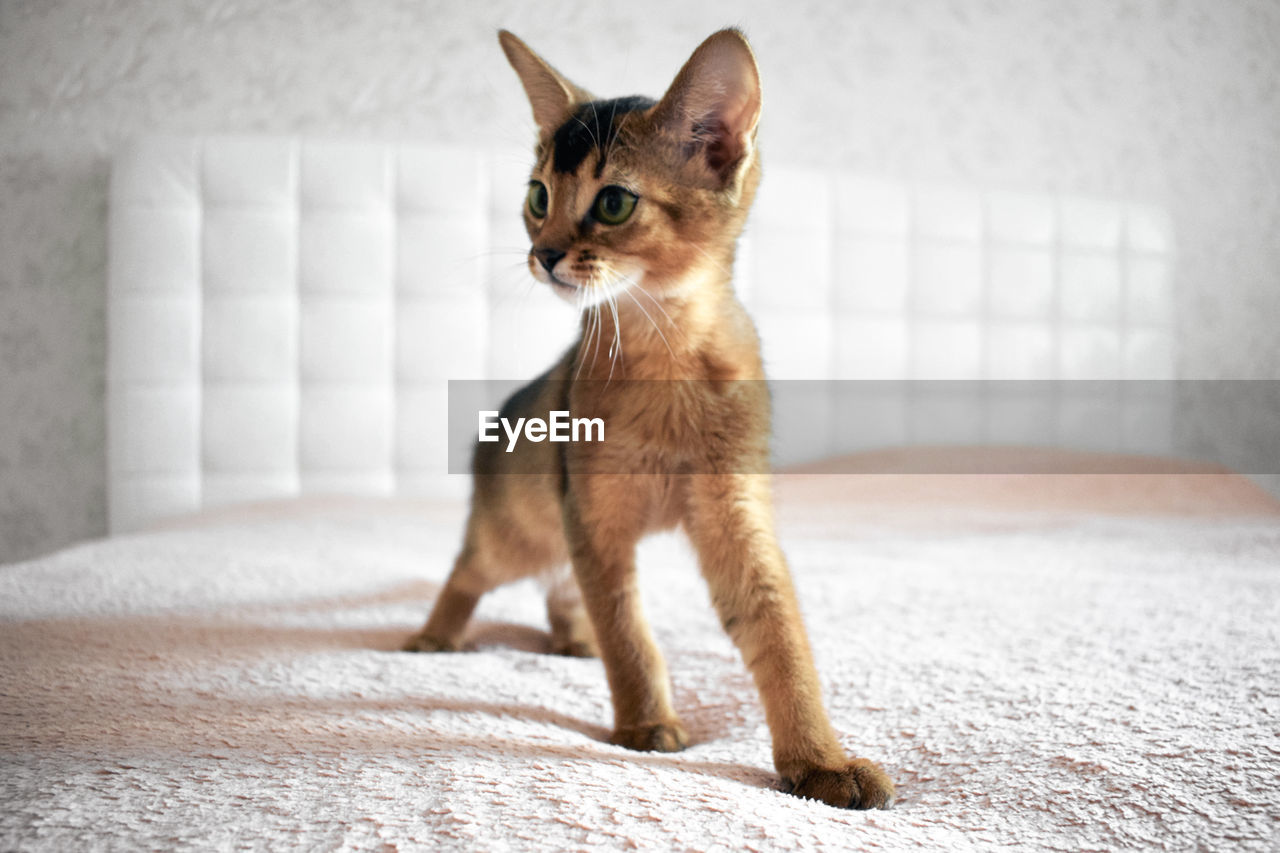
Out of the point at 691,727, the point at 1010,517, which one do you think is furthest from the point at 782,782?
the point at 1010,517

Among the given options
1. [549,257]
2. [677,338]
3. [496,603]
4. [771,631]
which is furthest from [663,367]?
[496,603]

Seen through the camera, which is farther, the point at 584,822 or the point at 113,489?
the point at 113,489

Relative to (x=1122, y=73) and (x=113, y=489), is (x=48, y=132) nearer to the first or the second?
(x=113, y=489)

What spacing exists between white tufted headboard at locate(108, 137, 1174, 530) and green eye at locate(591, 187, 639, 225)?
1226 mm

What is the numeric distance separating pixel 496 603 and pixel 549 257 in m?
0.69

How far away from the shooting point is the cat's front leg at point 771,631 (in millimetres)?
562

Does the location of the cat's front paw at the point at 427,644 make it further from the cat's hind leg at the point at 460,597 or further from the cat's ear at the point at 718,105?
the cat's ear at the point at 718,105

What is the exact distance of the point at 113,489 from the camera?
201cm

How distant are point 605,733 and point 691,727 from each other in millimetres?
91

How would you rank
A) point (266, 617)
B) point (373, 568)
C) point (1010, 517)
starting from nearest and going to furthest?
1. point (266, 617)
2. point (373, 568)
3. point (1010, 517)

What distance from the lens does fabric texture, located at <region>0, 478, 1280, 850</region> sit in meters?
0.44

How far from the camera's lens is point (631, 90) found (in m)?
2.39

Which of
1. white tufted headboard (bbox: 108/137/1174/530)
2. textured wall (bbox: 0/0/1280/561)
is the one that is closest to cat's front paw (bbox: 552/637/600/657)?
white tufted headboard (bbox: 108/137/1174/530)

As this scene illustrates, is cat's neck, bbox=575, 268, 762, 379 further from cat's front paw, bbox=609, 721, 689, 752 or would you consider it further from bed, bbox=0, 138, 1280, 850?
cat's front paw, bbox=609, 721, 689, 752
